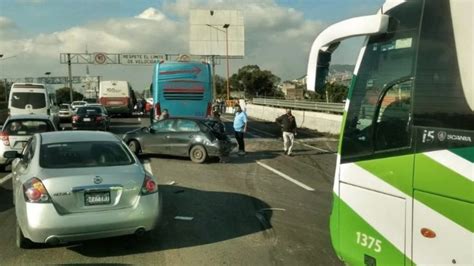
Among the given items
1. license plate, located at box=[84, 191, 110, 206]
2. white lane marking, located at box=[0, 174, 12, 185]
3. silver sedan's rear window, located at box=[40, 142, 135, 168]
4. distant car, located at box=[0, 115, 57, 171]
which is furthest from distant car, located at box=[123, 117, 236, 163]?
license plate, located at box=[84, 191, 110, 206]

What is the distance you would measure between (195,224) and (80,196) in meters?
2.30

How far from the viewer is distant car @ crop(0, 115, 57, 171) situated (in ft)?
47.1

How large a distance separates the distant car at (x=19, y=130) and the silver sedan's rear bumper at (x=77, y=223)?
27.2 feet

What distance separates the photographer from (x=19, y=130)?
14547mm

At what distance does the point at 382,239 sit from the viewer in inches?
166

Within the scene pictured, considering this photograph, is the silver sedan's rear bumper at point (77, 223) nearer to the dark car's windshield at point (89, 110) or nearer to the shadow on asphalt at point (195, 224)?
the shadow on asphalt at point (195, 224)

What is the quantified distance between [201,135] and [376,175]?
12.9m

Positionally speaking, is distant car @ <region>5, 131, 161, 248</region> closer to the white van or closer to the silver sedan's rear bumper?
the silver sedan's rear bumper

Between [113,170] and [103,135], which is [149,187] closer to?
[113,170]

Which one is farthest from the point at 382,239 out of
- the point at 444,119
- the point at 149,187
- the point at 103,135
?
the point at 103,135

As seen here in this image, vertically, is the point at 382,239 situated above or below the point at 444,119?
below

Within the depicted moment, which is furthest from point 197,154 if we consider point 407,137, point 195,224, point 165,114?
point 407,137

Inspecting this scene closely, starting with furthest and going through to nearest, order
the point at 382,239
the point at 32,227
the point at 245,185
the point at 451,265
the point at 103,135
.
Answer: the point at 245,185 < the point at 103,135 < the point at 32,227 < the point at 382,239 < the point at 451,265

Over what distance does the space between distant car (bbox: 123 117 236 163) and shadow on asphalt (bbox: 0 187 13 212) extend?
6.38 metres
